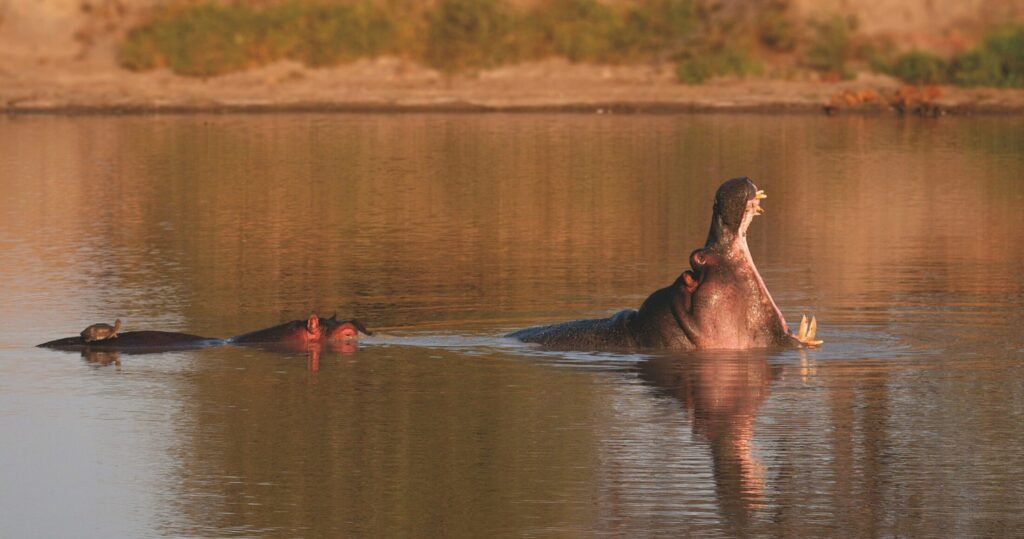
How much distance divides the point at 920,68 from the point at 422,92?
10.2 m

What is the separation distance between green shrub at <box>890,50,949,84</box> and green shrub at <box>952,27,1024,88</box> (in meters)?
0.34

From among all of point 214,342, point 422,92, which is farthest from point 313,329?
point 422,92

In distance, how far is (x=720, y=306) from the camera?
1489cm

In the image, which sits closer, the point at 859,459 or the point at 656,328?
the point at 859,459

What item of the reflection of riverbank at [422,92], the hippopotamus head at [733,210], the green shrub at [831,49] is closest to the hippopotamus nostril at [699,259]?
the hippopotamus head at [733,210]

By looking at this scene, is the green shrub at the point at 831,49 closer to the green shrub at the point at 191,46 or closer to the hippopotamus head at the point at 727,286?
the green shrub at the point at 191,46

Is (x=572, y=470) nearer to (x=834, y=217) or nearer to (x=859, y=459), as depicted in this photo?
(x=859, y=459)

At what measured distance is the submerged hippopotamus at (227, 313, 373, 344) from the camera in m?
15.8

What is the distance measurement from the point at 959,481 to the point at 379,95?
36192 millimetres

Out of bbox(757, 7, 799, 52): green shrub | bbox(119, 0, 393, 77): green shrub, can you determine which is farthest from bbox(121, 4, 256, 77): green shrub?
bbox(757, 7, 799, 52): green shrub

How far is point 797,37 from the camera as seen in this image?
5009cm

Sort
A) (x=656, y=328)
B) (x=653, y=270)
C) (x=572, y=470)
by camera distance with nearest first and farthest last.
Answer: (x=572, y=470) < (x=656, y=328) < (x=653, y=270)

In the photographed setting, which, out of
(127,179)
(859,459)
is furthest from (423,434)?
(127,179)

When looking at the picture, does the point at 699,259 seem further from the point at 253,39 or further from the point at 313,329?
the point at 253,39
